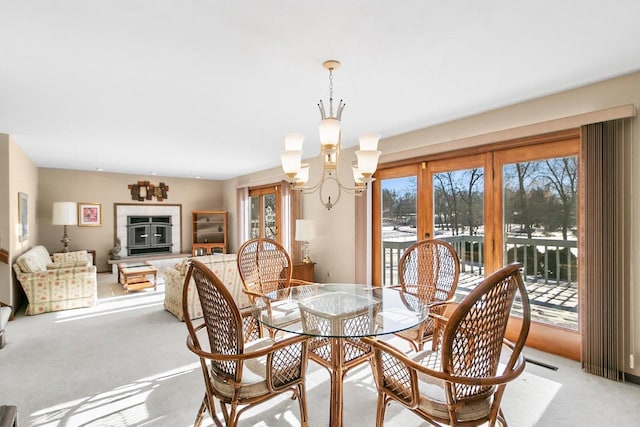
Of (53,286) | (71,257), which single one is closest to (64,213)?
(71,257)

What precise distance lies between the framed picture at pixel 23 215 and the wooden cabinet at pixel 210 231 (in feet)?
11.5

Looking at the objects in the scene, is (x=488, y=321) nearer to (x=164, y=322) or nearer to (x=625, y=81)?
(x=625, y=81)

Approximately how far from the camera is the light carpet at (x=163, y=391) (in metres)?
2.03

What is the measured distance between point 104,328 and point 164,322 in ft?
2.09

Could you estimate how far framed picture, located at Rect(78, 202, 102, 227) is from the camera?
23.3ft

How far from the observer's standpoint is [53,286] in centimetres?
432

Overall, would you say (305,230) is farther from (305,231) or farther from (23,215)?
(23,215)

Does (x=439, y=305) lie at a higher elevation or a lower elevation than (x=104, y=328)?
higher

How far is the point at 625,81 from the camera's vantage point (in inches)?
97.0

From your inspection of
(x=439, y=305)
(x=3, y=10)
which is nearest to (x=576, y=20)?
(x=439, y=305)

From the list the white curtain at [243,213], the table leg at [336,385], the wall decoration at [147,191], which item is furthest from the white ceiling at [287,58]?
the wall decoration at [147,191]

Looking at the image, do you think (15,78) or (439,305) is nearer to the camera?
(439,305)

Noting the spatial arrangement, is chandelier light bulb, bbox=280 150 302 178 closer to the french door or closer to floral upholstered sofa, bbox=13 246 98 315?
the french door

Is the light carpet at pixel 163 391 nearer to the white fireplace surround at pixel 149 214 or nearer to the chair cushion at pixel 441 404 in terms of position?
the chair cushion at pixel 441 404
